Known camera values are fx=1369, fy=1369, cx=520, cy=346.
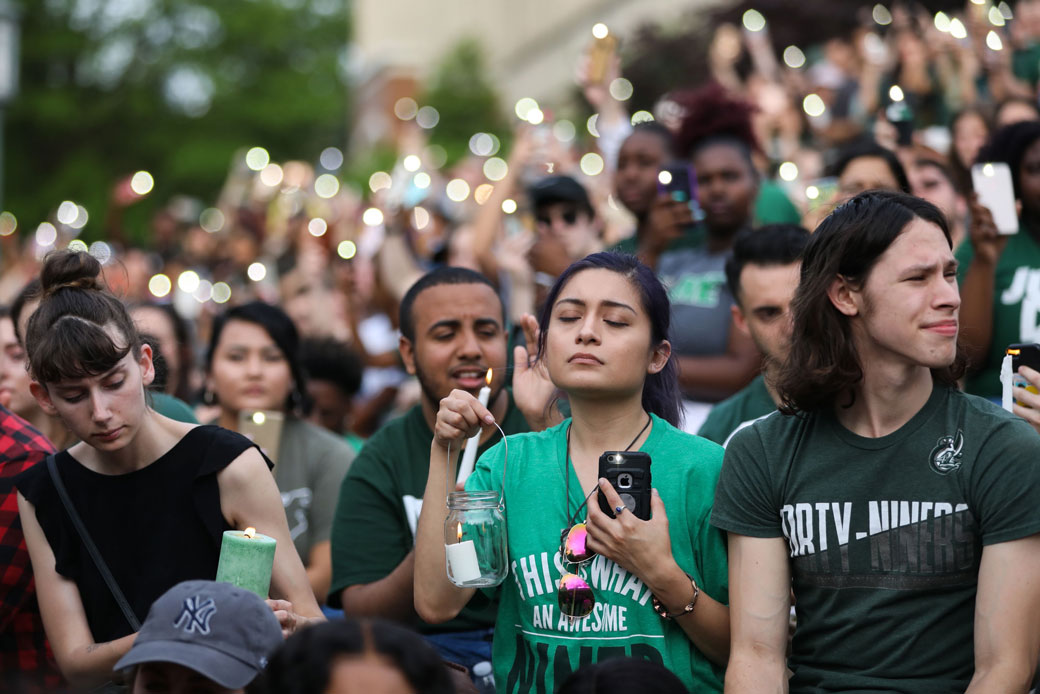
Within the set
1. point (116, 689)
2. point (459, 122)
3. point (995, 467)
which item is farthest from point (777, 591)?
point (459, 122)

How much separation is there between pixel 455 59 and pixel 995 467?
26.4m

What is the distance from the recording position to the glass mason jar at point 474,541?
11.9 feet

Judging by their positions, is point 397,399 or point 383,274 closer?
point 397,399

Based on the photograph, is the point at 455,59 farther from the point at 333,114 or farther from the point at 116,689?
the point at 116,689

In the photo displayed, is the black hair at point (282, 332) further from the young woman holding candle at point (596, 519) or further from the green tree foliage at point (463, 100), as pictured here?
the green tree foliage at point (463, 100)

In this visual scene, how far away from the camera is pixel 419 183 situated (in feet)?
29.5

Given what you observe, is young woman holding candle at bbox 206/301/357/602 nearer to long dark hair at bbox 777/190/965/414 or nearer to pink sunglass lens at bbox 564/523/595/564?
pink sunglass lens at bbox 564/523/595/564

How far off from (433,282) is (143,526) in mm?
1584

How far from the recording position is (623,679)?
2980mm

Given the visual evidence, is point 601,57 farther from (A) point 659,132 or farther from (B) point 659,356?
(B) point 659,356

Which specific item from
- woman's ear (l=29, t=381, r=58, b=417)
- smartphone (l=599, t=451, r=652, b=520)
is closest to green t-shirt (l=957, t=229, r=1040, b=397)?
smartphone (l=599, t=451, r=652, b=520)

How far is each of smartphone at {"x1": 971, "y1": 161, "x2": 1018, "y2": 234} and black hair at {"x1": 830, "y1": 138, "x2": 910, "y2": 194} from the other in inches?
34.7

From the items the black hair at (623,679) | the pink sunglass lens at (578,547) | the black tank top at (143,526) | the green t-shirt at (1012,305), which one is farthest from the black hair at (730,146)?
the black hair at (623,679)

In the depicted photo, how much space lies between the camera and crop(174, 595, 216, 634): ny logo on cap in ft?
10.4
